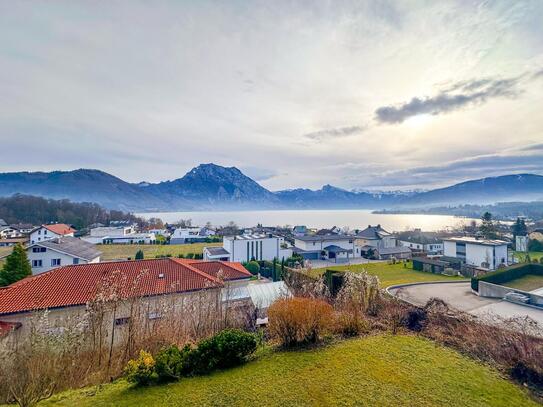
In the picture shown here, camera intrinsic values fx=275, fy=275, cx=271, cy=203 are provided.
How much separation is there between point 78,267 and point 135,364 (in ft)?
40.9

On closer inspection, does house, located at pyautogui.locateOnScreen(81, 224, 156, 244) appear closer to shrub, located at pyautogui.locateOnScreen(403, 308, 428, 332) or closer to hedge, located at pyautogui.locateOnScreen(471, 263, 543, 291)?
hedge, located at pyautogui.locateOnScreen(471, 263, 543, 291)

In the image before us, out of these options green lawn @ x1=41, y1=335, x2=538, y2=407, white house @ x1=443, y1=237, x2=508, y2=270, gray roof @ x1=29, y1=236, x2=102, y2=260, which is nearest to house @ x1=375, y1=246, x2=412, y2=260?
white house @ x1=443, y1=237, x2=508, y2=270

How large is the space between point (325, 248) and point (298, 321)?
35050 mm

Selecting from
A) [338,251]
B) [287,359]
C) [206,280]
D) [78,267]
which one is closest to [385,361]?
[287,359]

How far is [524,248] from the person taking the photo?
45.8m

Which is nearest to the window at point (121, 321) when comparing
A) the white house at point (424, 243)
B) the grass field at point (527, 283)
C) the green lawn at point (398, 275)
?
the green lawn at point (398, 275)

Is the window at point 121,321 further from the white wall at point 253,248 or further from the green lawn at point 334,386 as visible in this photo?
the white wall at point 253,248

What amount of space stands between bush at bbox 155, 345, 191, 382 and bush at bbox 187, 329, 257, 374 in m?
0.14

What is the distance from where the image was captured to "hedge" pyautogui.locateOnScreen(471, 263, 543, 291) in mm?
21469

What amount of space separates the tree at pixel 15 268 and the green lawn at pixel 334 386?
774 inches

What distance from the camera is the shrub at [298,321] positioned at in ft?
25.6

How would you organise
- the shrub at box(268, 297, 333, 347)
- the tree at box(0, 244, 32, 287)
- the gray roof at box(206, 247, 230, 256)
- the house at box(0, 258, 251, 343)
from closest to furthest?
1. the shrub at box(268, 297, 333, 347)
2. the house at box(0, 258, 251, 343)
3. the tree at box(0, 244, 32, 287)
4. the gray roof at box(206, 247, 230, 256)

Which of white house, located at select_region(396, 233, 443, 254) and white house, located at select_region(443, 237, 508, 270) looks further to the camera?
white house, located at select_region(396, 233, 443, 254)

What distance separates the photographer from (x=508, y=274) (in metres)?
23.3
